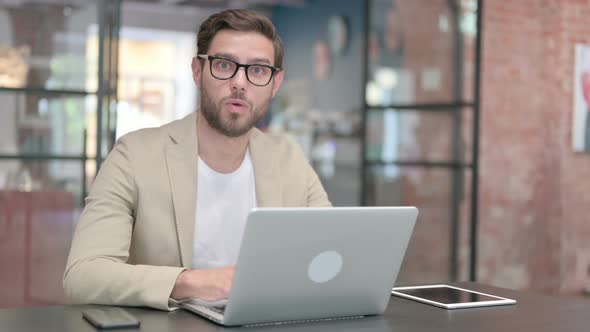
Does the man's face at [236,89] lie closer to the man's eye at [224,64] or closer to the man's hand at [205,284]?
the man's eye at [224,64]

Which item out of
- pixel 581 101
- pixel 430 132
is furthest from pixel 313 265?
pixel 581 101

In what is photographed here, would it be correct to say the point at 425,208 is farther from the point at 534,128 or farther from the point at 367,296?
the point at 367,296

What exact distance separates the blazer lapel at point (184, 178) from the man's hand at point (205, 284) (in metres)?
0.36

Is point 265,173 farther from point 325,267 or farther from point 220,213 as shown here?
point 325,267

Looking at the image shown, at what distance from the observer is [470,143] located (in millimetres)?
5246

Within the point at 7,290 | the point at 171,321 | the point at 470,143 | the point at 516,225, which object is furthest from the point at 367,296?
the point at 516,225

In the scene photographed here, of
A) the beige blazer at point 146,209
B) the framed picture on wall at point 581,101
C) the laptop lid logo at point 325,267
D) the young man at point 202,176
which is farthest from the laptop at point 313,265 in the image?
the framed picture on wall at point 581,101

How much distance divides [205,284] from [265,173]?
690 millimetres

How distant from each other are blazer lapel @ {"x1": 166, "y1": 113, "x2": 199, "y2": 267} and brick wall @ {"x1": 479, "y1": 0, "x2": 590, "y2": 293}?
12.8 ft

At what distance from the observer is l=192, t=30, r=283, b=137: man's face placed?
214 cm

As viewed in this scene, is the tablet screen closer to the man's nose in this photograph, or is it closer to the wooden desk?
the wooden desk

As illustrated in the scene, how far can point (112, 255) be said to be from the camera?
1.95m

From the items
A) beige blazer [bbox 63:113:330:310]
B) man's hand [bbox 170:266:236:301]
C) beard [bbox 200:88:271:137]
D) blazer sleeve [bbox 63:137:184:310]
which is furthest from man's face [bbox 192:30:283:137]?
man's hand [bbox 170:266:236:301]

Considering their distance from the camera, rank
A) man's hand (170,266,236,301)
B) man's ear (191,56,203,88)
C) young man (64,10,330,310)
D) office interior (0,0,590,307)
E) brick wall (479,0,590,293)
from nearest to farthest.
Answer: man's hand (170,266,236,301) < young man (64,10,330,310) < man's ear (191,56,203,88) < office interior (0,0,590,307) < brick wall (479,0,590,293)
